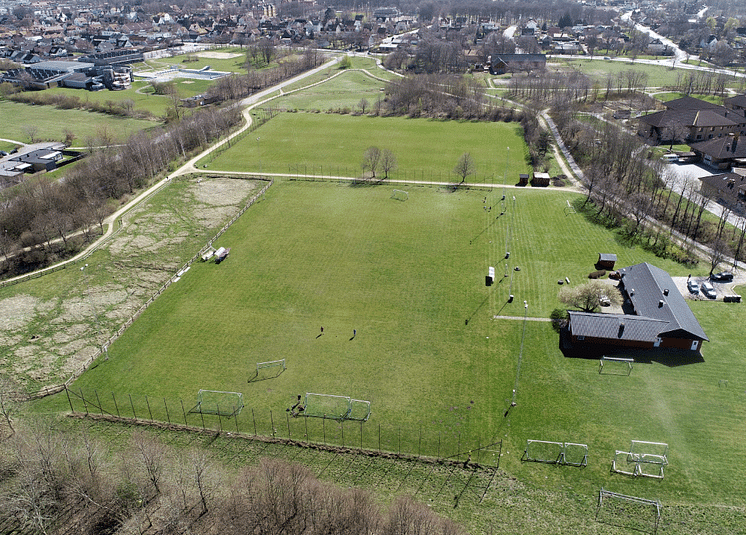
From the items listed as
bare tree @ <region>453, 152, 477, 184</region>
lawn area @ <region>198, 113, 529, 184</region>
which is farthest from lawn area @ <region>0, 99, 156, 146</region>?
bare tree @ <region>453, 152, 477, 184</region>

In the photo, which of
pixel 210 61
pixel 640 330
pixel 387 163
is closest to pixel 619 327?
pixel 640 330

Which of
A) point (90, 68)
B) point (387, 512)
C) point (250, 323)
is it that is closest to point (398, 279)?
point (250, 323)

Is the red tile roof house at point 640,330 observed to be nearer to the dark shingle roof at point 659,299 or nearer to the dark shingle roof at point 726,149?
the dark shingle roof at point 659,299

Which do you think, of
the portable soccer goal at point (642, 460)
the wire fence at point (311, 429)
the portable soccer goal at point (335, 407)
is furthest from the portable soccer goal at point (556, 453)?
the portable soccer goal at point (335, 407)

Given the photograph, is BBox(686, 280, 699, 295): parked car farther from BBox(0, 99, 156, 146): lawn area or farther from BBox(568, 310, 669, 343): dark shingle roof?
BBox(0, 99, 156, 146): lawn area

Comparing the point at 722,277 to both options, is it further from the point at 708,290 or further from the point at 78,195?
the point at 78,195
